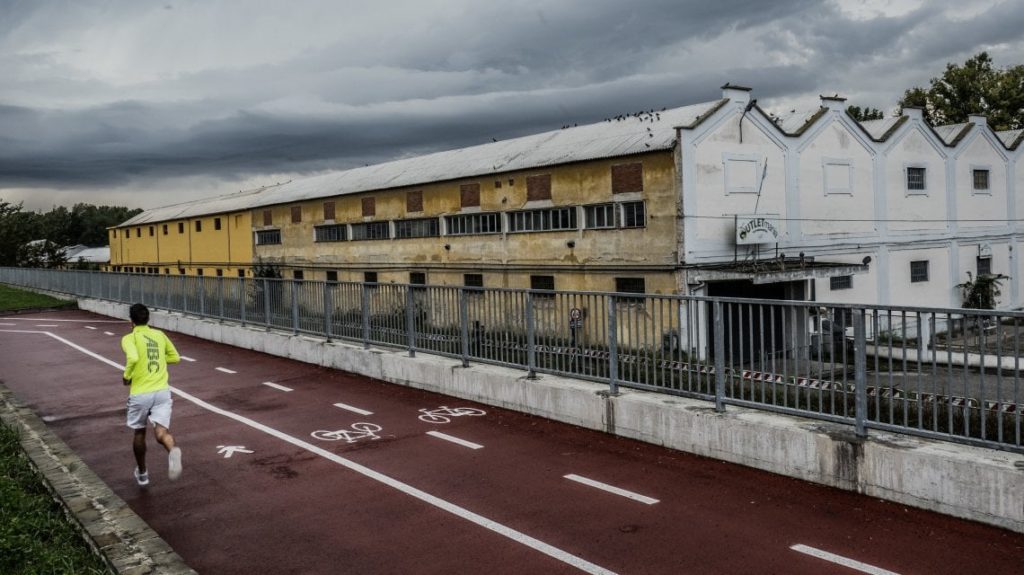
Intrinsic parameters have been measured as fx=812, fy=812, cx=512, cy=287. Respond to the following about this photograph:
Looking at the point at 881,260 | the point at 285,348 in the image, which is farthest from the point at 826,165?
the point at 285,348

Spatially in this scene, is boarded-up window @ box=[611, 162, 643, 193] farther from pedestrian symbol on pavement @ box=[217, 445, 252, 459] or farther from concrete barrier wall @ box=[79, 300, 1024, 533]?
pedestrian symbol on pavement @ box=[217, 445, 252, 459]

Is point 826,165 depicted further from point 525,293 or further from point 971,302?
point 525,293

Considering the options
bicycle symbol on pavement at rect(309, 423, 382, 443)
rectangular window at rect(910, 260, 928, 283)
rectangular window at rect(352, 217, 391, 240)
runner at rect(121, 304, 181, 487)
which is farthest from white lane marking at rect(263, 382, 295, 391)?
rectangular window at rect(910, 260, 928, 283)

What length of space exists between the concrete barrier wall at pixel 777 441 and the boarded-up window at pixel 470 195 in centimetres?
1956

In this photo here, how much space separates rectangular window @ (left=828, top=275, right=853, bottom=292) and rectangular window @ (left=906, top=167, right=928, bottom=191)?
19.3 ft

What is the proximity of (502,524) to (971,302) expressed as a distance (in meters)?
34.4

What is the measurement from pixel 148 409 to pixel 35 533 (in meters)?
2.00

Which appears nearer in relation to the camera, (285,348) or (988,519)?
(988,519)

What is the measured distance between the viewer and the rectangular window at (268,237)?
45094 millimetres

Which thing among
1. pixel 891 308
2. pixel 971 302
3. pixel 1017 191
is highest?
pixel 1017 191

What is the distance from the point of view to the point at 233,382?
14.3 metres

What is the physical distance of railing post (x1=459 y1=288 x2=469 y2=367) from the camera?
11.9 m

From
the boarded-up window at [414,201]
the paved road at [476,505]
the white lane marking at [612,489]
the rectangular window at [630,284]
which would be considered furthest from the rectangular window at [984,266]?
the white lane marking at [612,489]

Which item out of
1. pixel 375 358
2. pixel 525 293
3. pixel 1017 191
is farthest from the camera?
pixel 1017 191
